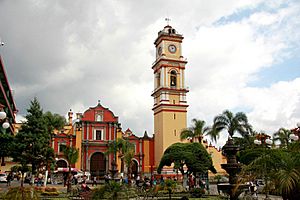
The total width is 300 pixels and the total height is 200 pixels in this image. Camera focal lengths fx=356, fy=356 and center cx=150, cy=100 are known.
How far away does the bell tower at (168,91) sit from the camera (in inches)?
1857

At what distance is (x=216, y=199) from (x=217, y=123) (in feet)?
65.8

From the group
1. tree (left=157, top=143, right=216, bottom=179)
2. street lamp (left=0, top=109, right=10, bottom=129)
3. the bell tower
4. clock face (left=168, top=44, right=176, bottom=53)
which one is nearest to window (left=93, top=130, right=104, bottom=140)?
the bell tower

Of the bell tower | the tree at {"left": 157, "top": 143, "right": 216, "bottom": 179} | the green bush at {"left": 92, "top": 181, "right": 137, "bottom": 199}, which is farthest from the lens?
the bell tower

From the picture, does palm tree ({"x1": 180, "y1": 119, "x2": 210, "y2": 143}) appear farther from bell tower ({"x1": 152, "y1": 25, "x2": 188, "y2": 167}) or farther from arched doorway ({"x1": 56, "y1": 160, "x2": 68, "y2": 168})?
arched doorway ({"x1": 56, "y1": 160, "x2": 68, "y2": 168})

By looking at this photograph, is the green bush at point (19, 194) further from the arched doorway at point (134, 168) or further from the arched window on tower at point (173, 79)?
the arched window on tower at point (173, 79)

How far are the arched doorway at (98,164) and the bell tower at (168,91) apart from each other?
23.9ft

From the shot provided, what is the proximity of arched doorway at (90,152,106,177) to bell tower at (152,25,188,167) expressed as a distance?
7.29 metres

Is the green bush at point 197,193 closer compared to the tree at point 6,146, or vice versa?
the green bush at point 197,193

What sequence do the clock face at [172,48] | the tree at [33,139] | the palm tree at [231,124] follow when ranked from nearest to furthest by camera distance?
the tree at [33,139]
the palm tree at [231,124]
the clock face at [172,48]

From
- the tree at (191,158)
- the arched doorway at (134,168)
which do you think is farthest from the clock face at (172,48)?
the tree at (191,158)

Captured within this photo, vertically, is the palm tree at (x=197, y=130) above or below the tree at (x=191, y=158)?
above

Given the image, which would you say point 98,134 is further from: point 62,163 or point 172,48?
point 172,48

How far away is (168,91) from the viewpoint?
157ft

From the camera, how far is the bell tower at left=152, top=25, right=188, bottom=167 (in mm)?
47156
